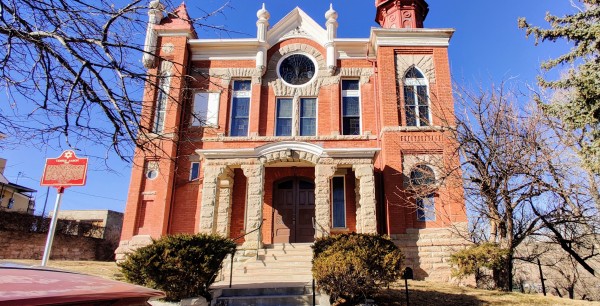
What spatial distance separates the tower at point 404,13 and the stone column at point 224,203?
35.4 ft

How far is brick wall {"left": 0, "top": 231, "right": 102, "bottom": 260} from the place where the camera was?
18.4 metres

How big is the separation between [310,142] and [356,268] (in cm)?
838

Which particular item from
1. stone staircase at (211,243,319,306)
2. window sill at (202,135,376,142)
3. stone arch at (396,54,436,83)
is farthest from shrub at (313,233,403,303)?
stone arch at (396,54,436,83)

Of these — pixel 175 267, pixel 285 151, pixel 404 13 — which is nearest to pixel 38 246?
pixel 285 151

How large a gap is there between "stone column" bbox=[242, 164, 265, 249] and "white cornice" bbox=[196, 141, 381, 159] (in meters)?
0.51

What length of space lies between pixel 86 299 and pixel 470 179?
1118cm

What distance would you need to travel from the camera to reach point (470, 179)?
452 inches

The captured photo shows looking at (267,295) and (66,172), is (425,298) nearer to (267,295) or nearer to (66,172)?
(267,295)

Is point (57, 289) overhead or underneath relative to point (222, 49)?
underneath

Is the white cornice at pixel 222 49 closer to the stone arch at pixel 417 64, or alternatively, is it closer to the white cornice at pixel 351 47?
the white cornice at pixel 351 47

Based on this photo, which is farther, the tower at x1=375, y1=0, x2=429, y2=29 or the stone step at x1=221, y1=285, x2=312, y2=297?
the tower at x1=375, y1=0, x2=429, y2=29

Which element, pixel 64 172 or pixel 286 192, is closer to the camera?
pixel 64 172

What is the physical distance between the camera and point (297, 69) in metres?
18.2

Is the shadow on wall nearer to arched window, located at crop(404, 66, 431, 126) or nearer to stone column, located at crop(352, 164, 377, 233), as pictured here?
stone column, located at crop(352, 164, 377, 233)
